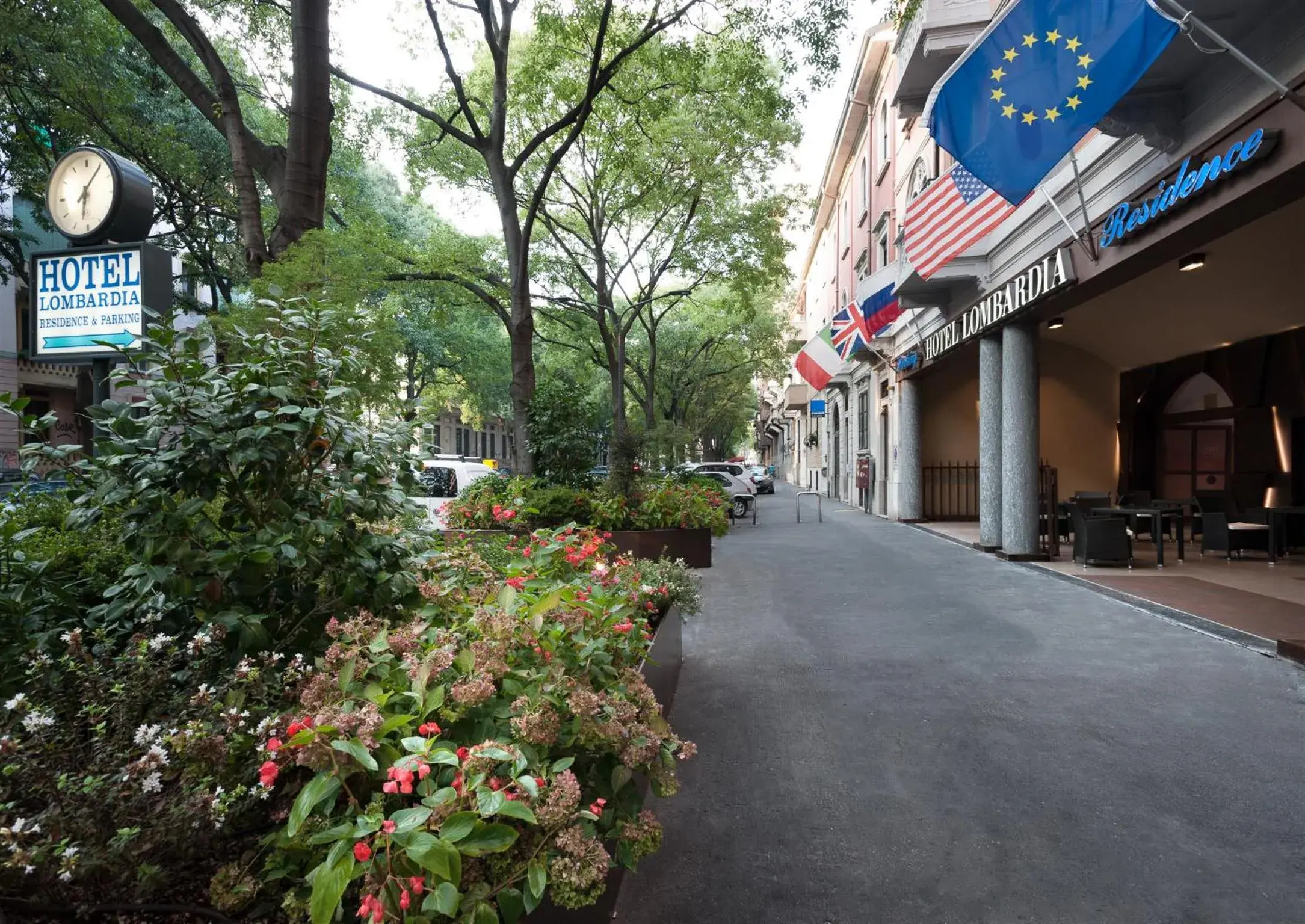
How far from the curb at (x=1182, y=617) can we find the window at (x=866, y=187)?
57.0ft

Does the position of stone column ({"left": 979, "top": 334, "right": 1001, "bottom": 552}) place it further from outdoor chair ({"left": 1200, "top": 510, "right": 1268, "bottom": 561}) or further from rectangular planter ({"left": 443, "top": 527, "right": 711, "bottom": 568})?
rectangular planter ({"left": 443, "top": 527, "right": 711, "bottom": 568})

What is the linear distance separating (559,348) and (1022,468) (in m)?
24.3

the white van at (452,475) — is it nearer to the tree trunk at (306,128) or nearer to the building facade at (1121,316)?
the tree trunk at (306,128)

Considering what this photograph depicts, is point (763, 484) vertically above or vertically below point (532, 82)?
below

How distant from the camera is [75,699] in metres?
2.23

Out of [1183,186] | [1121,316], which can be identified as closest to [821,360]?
[1121,316]

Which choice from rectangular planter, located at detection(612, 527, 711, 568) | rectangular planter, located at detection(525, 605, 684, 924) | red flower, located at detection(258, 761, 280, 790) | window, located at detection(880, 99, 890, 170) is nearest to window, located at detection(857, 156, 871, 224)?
window, located at detection(880, 99, 890, 170)

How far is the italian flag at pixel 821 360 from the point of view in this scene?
2081cm

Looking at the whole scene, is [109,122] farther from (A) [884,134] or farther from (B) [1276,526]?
(B) [1276,526]

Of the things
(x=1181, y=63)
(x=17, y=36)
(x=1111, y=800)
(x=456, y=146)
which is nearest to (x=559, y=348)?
(x=456, y=146)

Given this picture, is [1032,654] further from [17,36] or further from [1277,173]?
[17,36]

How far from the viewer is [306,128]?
545 cm

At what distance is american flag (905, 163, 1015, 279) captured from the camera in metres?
10.7

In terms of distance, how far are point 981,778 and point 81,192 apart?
5.95 m
